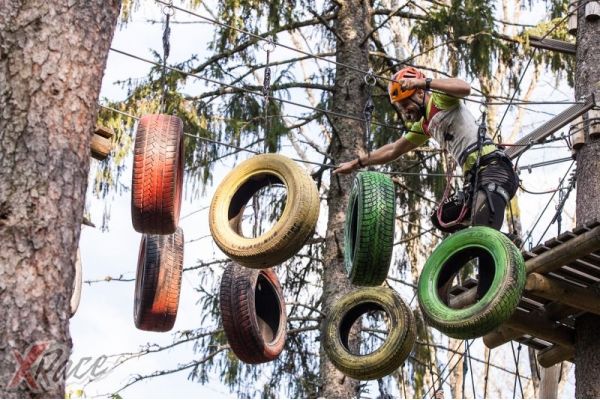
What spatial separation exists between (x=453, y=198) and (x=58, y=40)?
325 centimetres

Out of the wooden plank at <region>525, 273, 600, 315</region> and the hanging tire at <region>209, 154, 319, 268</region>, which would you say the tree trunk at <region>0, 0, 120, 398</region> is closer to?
the hanging tire at <region>209, 154, 319, 268</region>

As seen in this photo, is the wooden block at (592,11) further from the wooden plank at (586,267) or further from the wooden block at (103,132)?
the wooden block at (103,132)

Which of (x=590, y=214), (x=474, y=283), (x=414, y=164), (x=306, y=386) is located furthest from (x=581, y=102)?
(x=306, y=386)

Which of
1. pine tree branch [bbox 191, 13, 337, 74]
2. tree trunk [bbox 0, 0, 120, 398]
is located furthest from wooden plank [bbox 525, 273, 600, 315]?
pine tree branch [bbox 191, 13, 337, 74]

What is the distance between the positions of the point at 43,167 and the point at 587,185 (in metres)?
5.34

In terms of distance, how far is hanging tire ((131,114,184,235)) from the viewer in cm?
805

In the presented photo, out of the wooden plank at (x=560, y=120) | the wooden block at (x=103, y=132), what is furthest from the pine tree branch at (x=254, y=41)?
the wooden block at (x=103, y=132)

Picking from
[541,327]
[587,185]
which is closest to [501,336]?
[541,327]

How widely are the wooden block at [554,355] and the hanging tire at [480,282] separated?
2025 mm

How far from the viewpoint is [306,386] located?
13.2 meters

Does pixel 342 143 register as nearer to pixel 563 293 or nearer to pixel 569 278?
pixel 569 278

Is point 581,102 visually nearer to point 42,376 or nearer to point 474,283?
point 474,283

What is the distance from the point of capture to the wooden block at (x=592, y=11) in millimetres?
10789

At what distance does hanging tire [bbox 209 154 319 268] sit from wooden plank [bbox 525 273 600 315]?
1818 mm
